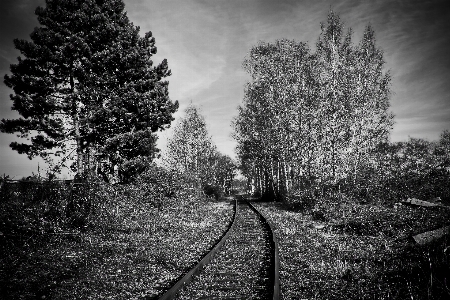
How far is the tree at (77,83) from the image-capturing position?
15.9 metres

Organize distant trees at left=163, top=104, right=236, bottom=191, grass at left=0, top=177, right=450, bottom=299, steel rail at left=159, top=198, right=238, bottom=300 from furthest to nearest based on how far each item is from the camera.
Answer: distant trees at left=163, top=104, right=236, bottom=191, grass at left=0, top=177, right=450, bottom=299, steel rail at left=159, top=198, right=238, bottom=300

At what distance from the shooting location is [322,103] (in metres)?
20.2

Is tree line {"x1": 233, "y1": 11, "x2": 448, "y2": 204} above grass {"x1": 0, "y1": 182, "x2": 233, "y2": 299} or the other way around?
above

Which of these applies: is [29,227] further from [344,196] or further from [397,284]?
[344,196]

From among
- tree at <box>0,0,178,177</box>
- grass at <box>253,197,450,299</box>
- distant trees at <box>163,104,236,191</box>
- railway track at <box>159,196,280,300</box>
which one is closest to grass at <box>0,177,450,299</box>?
grass at <box>253,197,450,299</box>

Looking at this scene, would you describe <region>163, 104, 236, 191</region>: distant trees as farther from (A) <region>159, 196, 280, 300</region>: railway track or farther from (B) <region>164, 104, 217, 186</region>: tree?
(A) <region>159, 196, 280, 300</region>: railway track

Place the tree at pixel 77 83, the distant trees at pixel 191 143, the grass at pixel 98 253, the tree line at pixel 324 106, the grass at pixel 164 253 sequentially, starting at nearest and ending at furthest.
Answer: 1. the grass at pixel 164 253
2. the grass at pixel 98 253
3. the tree at pixel 77 83
4. the tree line at pixel 324 106
5. the distant trees at pixel 191 143

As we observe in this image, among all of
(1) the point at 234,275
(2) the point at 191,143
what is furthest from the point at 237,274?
(2) the point at 191,143

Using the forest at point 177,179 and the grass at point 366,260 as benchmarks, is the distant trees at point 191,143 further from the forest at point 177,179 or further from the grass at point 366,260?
the grass at point 366,260

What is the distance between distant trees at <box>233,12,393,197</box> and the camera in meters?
19.9

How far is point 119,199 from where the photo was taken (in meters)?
13.1

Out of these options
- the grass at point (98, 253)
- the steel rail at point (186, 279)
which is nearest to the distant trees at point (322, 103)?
the grass at point (98, 253)

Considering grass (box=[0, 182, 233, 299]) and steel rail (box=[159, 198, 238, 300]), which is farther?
grass (box=[0, 182, 233, 299])

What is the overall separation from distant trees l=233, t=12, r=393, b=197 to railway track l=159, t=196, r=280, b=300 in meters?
11.9
